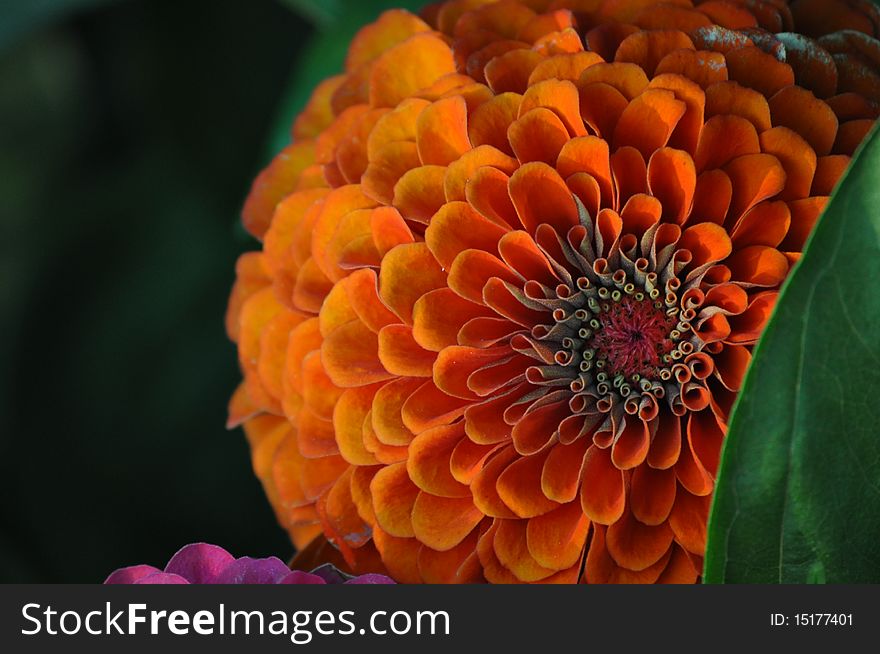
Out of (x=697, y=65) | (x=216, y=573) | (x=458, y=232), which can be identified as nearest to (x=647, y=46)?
(x=697, y=65)

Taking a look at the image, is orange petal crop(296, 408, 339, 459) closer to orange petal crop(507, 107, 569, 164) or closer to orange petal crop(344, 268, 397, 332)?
orange petal crop(344, 268, 397, 332)

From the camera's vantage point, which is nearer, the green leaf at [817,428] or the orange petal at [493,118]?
the green leaf at [817,428]

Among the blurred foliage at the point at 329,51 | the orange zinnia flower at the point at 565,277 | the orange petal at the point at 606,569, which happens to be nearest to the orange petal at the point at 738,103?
the orange zinnia flower at the point at 565,277

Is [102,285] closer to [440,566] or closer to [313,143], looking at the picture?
[313,143]

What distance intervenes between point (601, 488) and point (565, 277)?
104 millimetres

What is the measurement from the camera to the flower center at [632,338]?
0.51 m

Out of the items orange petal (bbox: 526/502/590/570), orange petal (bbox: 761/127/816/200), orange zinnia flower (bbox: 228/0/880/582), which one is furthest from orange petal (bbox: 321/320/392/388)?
orange petal (bbox: 761/127/816/200)

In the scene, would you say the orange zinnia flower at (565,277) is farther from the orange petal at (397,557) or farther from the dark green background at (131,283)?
the dark green background at (131,283)

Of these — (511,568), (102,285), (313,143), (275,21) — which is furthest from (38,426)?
(511,568)

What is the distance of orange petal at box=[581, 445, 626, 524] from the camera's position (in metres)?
0.50

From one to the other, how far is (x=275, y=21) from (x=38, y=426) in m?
0.51

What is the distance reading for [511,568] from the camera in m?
0.51

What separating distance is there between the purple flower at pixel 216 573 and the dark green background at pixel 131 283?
0.52m

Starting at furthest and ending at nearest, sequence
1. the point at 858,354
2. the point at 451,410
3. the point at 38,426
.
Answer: the point at 38,426 → the point at 451,410 → the point at 858,354
